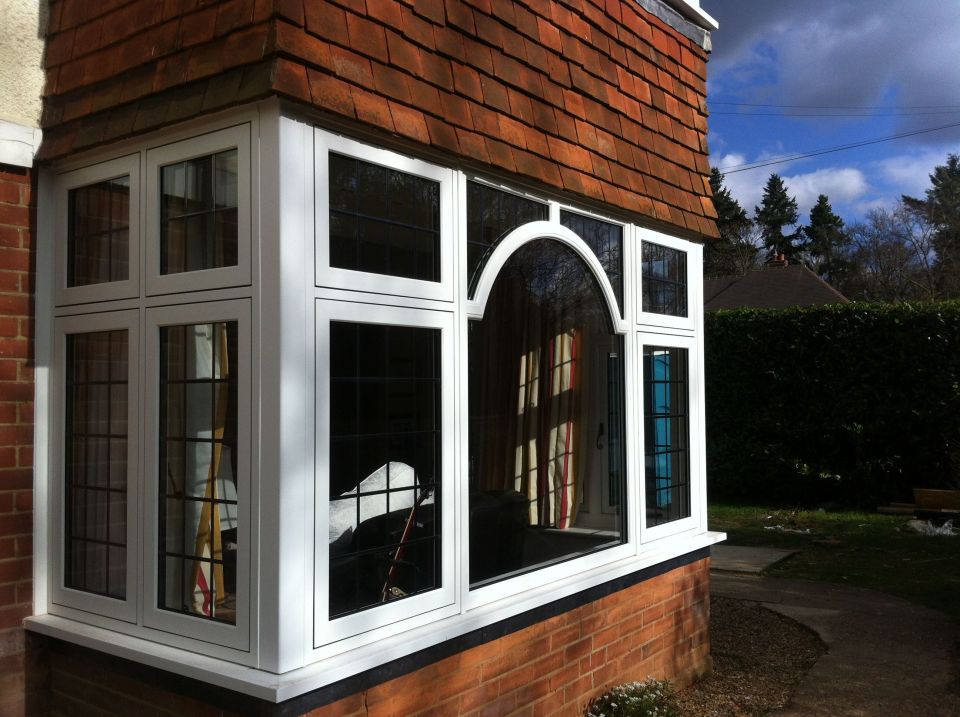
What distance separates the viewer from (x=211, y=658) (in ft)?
9.31

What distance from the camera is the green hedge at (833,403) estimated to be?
38.7ft

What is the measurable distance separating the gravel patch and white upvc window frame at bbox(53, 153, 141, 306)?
3.56 metres

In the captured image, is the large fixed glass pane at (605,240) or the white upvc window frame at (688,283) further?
the white upvc window frame at (688,283)

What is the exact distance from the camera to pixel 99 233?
3.38 meters

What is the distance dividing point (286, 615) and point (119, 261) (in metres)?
1.47

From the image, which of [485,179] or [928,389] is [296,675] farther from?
[928,389]

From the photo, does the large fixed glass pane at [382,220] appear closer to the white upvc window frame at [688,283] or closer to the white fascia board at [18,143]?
the white fascia board at [18,143]

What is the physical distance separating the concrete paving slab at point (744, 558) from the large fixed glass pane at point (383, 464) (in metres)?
6.02

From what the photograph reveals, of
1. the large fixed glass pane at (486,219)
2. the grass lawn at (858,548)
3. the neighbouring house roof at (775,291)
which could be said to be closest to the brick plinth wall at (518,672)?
the large fixed glass pane at (486,219)

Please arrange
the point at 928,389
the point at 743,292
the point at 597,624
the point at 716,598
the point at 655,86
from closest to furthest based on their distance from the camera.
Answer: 1. the point at 597,624
2. the point at 655,86
3. the point at 716,598
4. the point at 928,389
5. the point at 743,292

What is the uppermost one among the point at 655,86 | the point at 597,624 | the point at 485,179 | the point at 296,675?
the point at 655,86

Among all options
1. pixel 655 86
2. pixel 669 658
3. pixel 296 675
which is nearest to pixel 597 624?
pixel 669 658

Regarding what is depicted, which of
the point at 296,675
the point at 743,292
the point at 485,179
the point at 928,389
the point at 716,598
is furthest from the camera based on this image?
the point at 743,292

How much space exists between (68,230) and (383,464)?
4.92 feet
